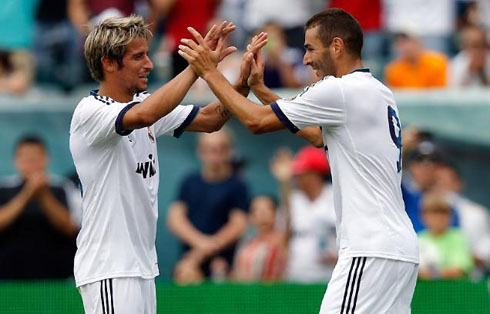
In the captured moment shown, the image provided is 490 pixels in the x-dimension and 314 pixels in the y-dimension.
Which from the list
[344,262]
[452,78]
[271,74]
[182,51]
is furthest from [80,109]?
[452,78]

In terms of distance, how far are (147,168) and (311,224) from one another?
434cm

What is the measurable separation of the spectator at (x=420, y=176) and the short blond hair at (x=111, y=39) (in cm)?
464

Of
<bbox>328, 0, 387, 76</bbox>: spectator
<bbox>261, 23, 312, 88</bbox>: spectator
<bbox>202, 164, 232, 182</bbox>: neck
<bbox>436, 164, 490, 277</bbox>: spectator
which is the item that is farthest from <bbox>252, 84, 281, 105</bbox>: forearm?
<bbox>328, 0, 387, 76</bbox>: spectator

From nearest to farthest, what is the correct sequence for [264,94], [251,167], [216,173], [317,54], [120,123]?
1. [120,123]
2. [317,54]
3. [264,94]
4. [216,173]
5. [251,167]

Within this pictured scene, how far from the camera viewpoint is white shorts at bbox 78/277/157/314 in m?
6.38

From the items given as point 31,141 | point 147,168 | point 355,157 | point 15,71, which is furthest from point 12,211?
point 355,157

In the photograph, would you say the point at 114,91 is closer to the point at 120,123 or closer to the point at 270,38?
the point at 120,123

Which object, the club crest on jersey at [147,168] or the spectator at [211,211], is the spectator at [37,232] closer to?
the spectator at [211,211]

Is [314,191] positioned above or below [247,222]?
above

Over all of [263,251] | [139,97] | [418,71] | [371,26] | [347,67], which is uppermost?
[371,26]

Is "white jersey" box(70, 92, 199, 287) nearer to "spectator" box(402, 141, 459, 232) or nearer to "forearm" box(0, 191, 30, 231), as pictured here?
"forearm" box(0, 191, 30, 231)

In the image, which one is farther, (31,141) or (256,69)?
(31,141)

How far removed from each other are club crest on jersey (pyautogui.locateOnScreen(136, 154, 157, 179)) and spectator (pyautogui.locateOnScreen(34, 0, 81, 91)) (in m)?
5.74

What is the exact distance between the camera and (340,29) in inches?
257
